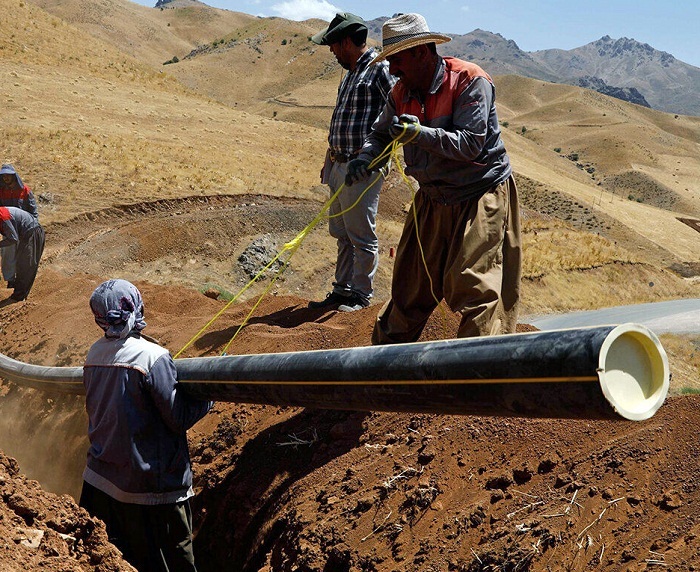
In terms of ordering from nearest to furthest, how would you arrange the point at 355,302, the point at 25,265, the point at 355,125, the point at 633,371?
the point at 633,371, the point at 355,125, the point at 355,302, the point at 25,265

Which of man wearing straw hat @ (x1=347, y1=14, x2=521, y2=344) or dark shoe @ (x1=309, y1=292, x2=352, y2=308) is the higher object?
man wearing straw hat @ (x1=347, y1=14, x2=521, y2=344)

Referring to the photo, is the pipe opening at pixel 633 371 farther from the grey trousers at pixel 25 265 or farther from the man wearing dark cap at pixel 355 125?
the grey trousers at pixel 25 265

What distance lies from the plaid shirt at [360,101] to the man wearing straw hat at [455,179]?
6.53ft

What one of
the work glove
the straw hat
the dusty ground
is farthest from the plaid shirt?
the work glove

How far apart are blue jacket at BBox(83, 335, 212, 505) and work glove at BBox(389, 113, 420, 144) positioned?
58.5 inches

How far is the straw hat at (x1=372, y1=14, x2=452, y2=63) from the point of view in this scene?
11.8 ft

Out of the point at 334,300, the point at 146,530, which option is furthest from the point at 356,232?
the point at 146,530

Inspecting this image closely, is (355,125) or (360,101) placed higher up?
(360,101)

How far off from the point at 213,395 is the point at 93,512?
3.09 ft

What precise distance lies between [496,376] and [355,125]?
4.23 meters

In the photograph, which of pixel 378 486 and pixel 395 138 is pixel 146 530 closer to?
pixel 378 486

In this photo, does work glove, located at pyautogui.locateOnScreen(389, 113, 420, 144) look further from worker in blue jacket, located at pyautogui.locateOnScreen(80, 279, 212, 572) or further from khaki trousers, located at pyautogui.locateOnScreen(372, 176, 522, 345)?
worker in blue jacket, located at pyautogui.locateOnScreen(80, 279, 212, 572)


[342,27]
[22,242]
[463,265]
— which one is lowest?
[22,242]

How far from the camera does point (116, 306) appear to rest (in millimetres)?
3377
